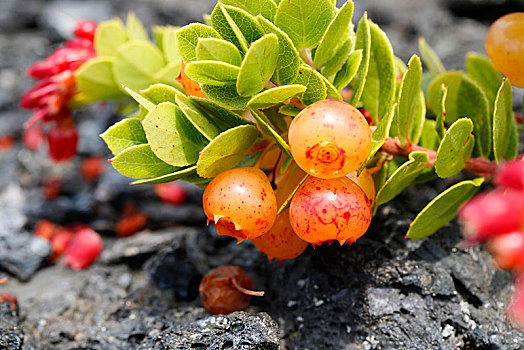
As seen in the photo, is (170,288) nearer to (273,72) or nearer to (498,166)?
(273,72)

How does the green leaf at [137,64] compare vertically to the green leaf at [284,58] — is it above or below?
below

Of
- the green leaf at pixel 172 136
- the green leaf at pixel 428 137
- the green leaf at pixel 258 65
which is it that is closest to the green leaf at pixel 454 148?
the green leaf at pixel 428 137

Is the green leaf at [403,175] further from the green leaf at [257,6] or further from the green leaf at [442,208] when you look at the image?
the green leaf at [257,6]

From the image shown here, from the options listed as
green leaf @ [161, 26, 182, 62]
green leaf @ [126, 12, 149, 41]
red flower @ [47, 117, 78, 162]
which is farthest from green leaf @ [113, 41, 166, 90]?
red flower @ [47, 117, 78, 162]

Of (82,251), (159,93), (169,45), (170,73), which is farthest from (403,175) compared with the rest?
(82,251)

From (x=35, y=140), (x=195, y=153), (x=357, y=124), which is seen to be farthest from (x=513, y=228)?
(x=35, y=140)

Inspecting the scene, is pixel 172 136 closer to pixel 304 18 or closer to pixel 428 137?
pixel 304 18

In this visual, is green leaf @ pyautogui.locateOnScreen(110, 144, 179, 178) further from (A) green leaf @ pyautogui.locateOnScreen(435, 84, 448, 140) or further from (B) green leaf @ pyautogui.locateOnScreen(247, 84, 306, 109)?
(A) green leaf @ pyautogui.locateOnScreen(435, 84, 448, 140)
